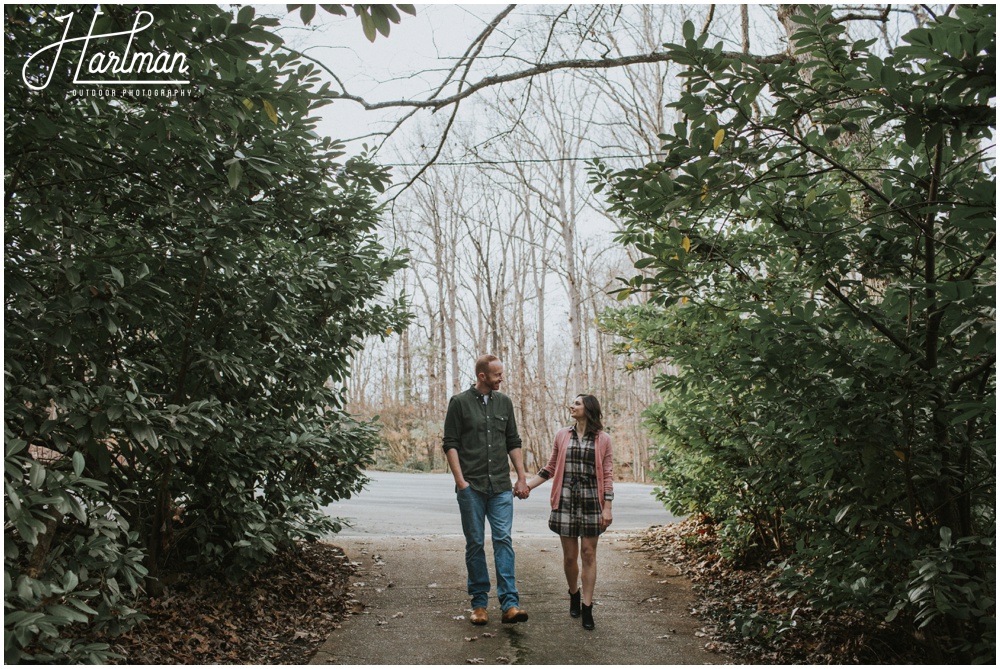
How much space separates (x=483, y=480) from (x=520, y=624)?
1003mm

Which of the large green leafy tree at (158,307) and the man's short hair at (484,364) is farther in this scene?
the man's short hair at (484,364)

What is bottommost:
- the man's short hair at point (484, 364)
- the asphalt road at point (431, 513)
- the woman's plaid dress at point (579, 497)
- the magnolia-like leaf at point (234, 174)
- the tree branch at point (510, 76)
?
the asphalt road at point (431, 513)

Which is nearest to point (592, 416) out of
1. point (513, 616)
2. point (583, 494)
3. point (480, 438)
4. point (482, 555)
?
point (583, 494)

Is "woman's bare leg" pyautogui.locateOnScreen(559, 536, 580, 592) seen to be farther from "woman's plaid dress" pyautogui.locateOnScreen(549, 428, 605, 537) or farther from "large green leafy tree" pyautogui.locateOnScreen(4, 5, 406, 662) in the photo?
"large green leafy tree" pyautogui.locateOnScreen(4, 5, 406, 662)

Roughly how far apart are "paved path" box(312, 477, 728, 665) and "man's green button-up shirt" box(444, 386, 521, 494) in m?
0.98

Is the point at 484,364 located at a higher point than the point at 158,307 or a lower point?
lower

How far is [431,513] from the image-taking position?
10.7m

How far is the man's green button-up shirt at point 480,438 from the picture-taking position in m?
4.79

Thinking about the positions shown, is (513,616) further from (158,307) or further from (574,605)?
(158,307)

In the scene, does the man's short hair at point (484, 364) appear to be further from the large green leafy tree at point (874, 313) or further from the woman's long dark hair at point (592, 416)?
the large green leafy tree at point (874, 313)

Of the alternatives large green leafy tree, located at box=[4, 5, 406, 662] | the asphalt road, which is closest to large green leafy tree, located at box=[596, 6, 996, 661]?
large green leafy tree, located at box=[4, 5, 406, 662]

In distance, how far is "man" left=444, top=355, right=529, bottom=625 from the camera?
4.71 m

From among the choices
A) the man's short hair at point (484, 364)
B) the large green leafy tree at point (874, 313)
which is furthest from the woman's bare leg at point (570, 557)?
the large green leafy tree at point (874, 313)

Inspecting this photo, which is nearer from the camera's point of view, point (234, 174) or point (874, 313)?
point (234, 174)
